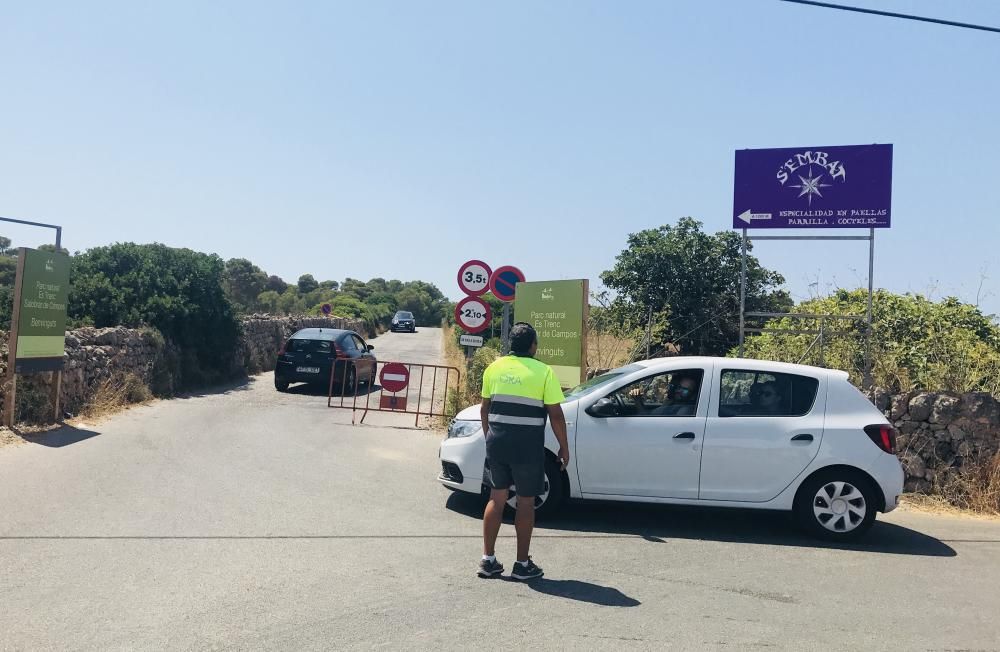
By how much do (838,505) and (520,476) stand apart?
10.4 feet

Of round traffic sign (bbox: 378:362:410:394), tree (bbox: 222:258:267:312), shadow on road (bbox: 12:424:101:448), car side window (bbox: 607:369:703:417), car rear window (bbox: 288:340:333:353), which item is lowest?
shadow on road (bbox: 12:424:101:448)

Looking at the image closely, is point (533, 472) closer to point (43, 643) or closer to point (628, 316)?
point (43, 643)

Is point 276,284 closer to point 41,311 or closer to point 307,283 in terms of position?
point 307,283

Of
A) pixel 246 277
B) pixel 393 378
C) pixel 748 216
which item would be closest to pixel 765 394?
pixel 748 216

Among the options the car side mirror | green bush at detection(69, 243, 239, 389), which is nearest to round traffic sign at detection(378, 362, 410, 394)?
green bush at detection(69, 243, 239, 389)

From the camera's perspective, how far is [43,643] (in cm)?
419

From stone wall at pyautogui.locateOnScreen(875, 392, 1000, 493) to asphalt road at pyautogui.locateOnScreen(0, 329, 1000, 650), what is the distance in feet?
2.96

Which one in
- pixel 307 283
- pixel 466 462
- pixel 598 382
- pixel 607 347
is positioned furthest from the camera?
pixel 307 283

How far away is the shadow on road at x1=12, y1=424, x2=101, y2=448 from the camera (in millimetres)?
10273

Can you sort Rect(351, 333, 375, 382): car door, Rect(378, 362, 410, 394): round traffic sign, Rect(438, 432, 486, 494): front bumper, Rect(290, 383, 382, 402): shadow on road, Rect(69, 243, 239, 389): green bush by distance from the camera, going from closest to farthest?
1. Rect(438, 432, 486, 494): front bumper
2. Rect(378, 362, 410, 394): round traffic sign
3. Rect(69, 243, 239, 389): green bush
4. Rect(290, 383, 382, 402): shadow on road
5. Rect(351, 333, 375, 382): car door

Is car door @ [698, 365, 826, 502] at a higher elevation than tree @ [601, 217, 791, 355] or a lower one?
lower

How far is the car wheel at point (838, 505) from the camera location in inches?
272

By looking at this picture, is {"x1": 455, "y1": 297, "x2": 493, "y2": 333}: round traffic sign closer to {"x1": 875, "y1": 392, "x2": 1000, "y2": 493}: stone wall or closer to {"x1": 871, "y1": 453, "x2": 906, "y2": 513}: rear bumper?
{"x1": 875, "y1": 392, "x2": 1000, "y2": 493}: stone wall

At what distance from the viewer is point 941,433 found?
29.8ft
